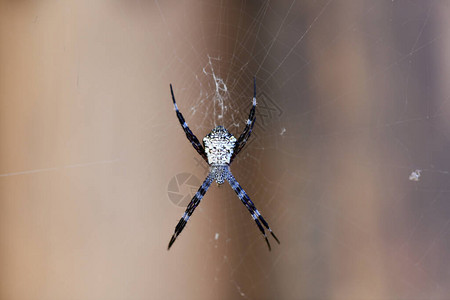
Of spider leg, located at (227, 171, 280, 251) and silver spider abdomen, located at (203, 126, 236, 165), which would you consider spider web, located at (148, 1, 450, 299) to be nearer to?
spider leg, located at (227, 171, 280, 251)

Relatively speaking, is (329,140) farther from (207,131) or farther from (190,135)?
(190,135)

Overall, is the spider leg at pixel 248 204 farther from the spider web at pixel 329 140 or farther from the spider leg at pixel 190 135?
the spider leg at pixel 190 135

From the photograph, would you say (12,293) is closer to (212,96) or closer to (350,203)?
(212,96)

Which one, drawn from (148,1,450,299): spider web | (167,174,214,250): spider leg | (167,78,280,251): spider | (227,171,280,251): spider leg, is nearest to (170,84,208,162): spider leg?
(167,78,280,251): spider

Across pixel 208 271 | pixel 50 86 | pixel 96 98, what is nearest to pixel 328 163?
pixel 208 271

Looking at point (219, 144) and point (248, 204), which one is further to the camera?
point (248, 204)

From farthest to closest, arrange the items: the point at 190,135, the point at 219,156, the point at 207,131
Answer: the point at 207,131 → the point at 219,156 → the point at 190,135

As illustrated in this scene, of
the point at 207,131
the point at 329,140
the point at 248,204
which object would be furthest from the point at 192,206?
the point at 329,140

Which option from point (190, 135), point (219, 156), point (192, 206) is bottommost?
point (192, 206)
